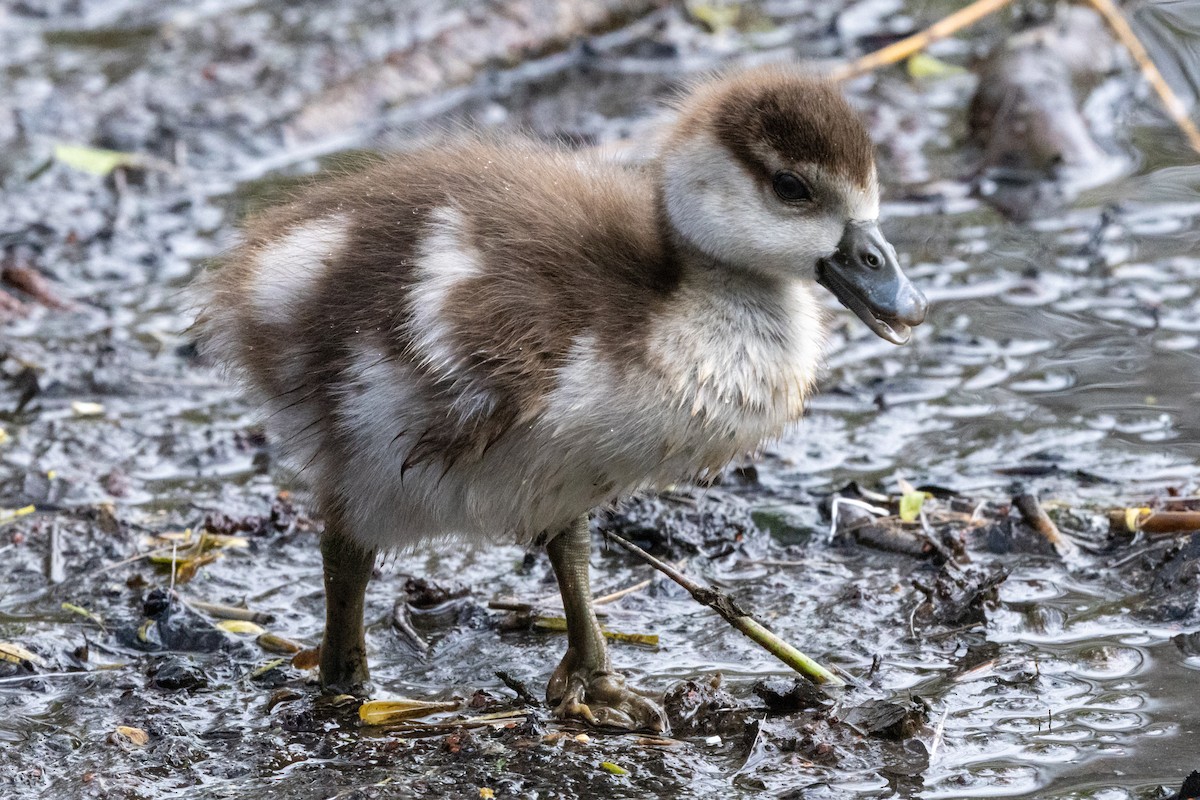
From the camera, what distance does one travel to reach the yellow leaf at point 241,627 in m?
4.41

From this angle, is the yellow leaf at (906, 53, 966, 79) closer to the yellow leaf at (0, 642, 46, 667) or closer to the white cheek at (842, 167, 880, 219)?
the white cheek at (842, 167, 880, 219)

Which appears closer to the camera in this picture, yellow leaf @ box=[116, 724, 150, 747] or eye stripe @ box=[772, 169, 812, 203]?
eye stripe @ box=[772, 169, 812, 203]

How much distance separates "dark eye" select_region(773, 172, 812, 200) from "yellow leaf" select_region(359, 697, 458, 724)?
1480 millimetres

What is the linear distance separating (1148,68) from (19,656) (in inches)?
249

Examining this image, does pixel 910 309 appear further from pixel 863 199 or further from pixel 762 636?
pixel 762 636

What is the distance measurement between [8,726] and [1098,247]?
4.70 metres

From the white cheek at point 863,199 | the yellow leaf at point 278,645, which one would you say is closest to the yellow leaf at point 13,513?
the yellow leaf at point 278,645

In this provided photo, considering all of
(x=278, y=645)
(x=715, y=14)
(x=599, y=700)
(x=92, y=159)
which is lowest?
(x=278, y=645)

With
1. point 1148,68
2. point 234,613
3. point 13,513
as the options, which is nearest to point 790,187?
point 234,613

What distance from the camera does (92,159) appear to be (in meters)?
7.74

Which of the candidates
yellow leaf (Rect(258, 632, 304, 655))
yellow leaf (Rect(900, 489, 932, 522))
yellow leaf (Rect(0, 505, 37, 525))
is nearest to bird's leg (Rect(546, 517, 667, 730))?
yellow leaf (Rect(258, 632, 304, 655))

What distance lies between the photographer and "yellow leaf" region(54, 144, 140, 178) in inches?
303

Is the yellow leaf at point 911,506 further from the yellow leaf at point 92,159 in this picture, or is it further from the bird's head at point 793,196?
the yellow leaf at point 92,159

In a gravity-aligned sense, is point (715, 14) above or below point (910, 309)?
below
